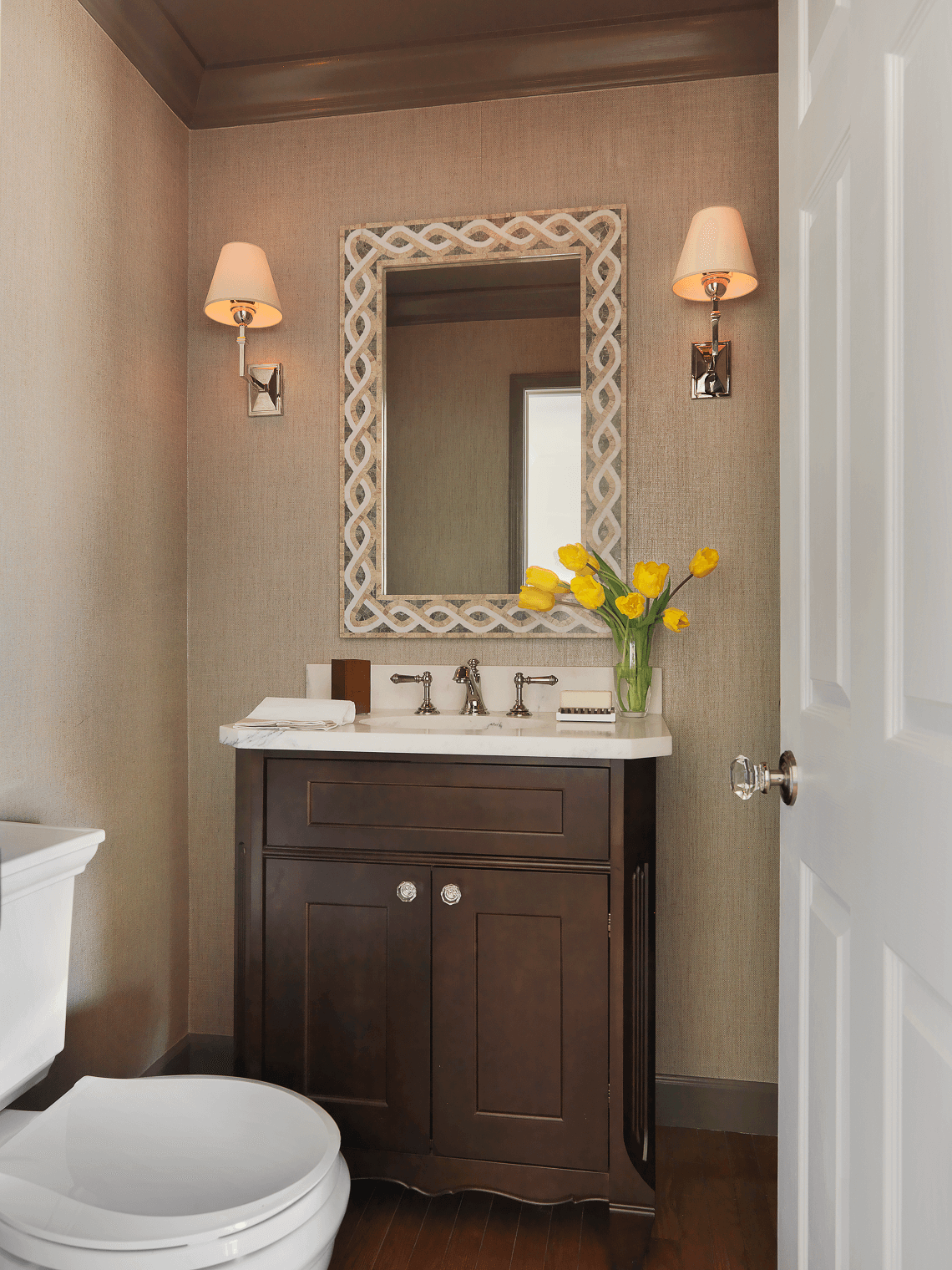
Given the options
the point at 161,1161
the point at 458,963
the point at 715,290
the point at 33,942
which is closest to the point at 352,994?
the point at 458,963

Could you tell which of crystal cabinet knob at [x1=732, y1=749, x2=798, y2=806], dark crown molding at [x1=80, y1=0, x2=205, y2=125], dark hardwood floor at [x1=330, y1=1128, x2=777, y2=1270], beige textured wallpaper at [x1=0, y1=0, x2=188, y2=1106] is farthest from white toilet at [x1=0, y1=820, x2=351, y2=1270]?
dark crown molding at [x1=80, y1=0, x2=205, y2=125]

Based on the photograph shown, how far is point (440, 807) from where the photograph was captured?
5.34 feet

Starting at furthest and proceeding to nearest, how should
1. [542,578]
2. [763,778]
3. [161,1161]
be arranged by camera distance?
[542,578], [161,1161], [763,778]

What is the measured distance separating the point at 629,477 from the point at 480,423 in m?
0.37

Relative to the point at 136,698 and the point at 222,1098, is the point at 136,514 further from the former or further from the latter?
Answer: the point at 222,1098

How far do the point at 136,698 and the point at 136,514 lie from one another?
41 cm

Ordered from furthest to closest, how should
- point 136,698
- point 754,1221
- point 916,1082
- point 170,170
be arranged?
point 170,170 < point 136,698 < point 754,1221 < point 916,1082

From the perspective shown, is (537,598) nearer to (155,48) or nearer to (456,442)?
(456,442)

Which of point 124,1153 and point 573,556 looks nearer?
point 124,1153

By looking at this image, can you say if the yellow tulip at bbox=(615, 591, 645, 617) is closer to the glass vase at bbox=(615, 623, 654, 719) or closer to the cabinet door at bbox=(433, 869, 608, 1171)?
the glass vase at bbox=(615, 623, 654, 719)

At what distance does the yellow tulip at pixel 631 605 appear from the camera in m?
1.84

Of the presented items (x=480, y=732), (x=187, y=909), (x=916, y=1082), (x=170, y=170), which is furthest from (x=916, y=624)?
(x=170, y=170)

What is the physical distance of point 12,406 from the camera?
158 centimetres

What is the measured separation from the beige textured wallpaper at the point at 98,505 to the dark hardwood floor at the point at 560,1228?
66 centimetres
